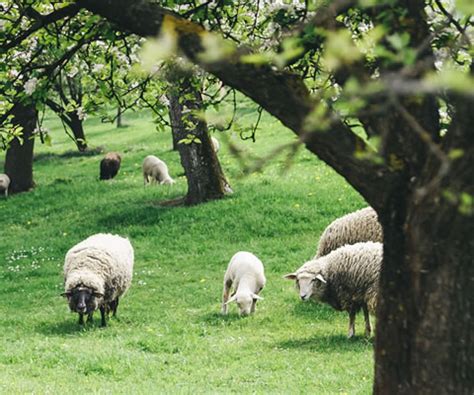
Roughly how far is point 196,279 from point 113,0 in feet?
41.6

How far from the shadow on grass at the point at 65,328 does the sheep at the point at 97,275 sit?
15 centimetres

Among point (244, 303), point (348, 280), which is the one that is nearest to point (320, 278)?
point (348, 280)

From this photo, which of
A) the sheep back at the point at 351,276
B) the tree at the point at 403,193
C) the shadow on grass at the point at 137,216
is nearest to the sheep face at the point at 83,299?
the sheep back at the point at 351,276

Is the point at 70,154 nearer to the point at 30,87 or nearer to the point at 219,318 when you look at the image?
the point at 219,318

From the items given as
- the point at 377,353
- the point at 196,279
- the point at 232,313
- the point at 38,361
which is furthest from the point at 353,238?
the point at 377,353

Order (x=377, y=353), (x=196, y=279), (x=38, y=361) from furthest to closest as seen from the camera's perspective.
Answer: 1. (x=196, y=279)
2. (x=38, y=361)
3. (x=377, y=353)

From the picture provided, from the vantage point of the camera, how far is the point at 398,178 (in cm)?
487

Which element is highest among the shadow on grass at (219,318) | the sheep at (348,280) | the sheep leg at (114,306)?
the sheep at (348,280)

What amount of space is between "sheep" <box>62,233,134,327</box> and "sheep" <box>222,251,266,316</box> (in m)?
1.64

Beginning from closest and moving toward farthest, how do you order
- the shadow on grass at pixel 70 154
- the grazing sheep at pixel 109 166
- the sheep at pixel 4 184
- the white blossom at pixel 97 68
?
the white blossom at pixel 97 68 < the sheep at pixel 4 184 < the grazing sheep at pixel 109 166 < the shadow on grass at pixel 70 154

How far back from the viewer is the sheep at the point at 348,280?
39.7ft

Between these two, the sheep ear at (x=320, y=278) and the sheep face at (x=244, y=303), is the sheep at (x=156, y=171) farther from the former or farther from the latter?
the sheep ear at (x=320, y=278)

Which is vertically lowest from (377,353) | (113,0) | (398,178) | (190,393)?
(190,393)

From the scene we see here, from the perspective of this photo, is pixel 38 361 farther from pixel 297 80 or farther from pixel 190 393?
pixel 297 80
